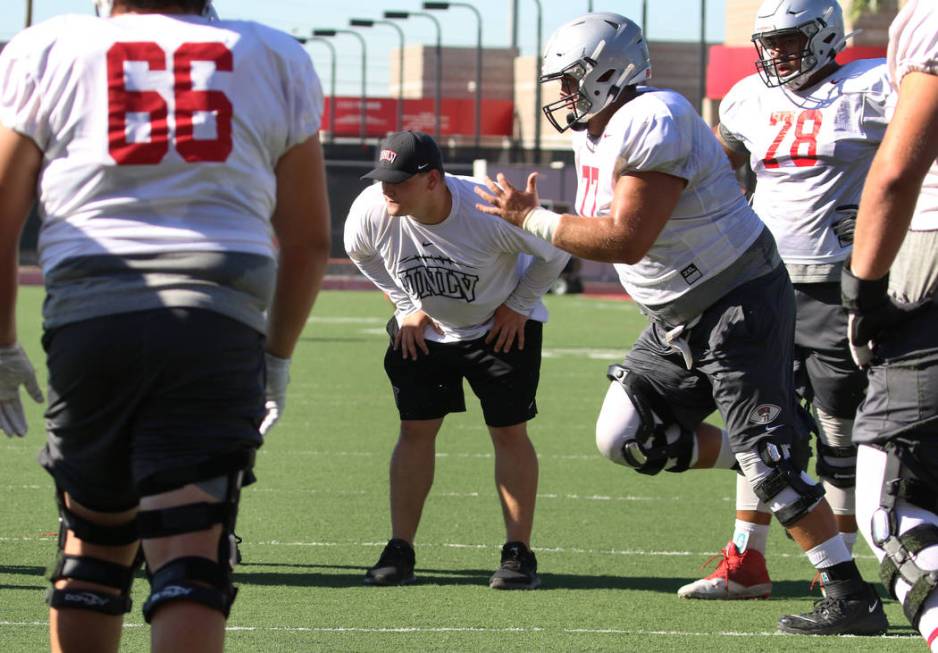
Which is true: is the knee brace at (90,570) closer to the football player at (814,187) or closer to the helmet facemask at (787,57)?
the football player at (814,187)

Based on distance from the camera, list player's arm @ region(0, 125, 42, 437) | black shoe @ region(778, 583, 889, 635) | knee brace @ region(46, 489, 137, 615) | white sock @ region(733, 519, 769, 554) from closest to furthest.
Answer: player's arm @ region(0, 125, 42, 437) → knee brace @ region(46, 489, 137, 615) → black shoe @ region(778, 583, 889, 635) → white sock @ region(733, 519, 769, 554)

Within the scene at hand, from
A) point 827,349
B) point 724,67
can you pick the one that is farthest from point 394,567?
point 724,67

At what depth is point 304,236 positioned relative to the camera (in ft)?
12.5

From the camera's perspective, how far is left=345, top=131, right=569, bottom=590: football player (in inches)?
273

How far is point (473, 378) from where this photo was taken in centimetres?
711

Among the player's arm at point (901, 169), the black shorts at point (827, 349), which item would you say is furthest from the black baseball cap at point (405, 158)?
the player's arm at point (901, 169)

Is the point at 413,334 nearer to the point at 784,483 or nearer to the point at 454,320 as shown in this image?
the point at 454,320

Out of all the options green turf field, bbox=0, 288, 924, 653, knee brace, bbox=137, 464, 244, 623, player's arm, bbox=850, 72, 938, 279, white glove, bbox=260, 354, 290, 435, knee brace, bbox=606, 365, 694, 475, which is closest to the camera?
knee brace, bbox=137, 464, 244, 623

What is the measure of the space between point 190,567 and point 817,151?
3.79 m

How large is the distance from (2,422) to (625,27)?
9.31ft

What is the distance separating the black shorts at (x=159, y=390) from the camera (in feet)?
11.4

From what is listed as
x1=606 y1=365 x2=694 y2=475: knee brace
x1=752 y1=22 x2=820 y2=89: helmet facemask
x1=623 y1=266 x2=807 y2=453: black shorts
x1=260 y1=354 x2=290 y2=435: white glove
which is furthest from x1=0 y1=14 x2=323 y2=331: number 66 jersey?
x1=752 y1=22 x2=820 y2=89: helmet facemask

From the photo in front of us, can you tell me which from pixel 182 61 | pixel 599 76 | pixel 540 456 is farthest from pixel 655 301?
pixel 540 456

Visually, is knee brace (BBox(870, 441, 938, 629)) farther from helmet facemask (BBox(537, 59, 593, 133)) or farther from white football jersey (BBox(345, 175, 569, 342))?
white football jersey (BBox(345, 175, 569, 342))
